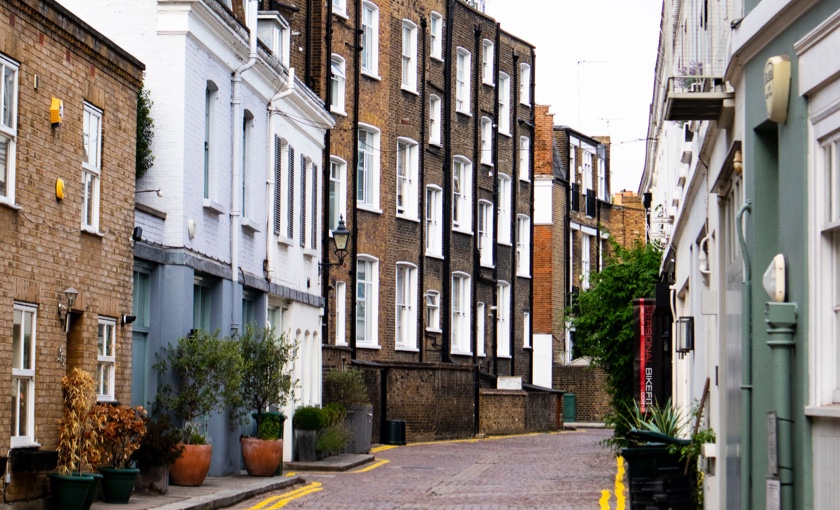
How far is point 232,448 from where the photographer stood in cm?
2330

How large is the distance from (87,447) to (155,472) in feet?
6.33

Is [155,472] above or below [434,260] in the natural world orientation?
below

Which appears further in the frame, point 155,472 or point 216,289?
point 216,289

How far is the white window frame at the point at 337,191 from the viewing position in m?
37.0

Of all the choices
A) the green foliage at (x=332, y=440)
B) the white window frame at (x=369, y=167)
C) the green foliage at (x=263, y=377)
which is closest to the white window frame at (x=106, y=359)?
the green foliage at (x=263, y=377)

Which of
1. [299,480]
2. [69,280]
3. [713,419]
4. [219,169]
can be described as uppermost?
[219,169]

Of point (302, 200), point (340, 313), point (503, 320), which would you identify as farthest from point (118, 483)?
point (503, 320)

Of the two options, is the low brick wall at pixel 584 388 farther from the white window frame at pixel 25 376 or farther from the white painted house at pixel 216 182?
the white window frame at pixel 25 376

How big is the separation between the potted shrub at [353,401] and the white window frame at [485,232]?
16.4 metres

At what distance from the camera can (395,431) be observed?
1433 inches

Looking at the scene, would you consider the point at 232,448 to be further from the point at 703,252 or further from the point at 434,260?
the point at 434,260

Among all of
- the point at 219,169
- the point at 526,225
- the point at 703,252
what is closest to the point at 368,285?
the point at 526,225

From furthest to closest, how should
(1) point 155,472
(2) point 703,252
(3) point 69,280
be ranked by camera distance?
(1) point 155,472 < (3) point 69,280 < (2) point 703,252

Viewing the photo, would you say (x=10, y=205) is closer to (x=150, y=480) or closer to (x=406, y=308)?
(x=150, y=480)
